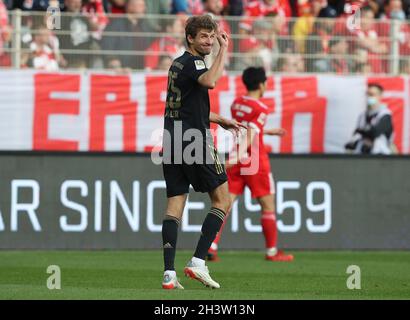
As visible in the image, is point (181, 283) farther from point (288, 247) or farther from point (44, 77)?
point (44, 77)

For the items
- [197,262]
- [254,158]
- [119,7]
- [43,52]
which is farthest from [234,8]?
[197,262]

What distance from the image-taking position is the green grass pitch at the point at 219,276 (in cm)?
979

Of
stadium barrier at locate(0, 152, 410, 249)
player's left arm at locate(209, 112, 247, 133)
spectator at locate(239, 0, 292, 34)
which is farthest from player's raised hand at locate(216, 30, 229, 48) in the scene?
spectator at locate(239, 0, 292, 34)

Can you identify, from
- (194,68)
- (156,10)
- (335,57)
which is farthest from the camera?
(156,10)

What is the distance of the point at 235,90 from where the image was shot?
700 inches

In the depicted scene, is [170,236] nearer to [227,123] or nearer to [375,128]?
[227,123]

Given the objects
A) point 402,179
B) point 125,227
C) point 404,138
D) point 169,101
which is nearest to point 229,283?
point 169,101

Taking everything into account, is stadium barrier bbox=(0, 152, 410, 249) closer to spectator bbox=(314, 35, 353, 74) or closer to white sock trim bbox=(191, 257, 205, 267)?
spectator bbox=(314, 35, 353, 74)

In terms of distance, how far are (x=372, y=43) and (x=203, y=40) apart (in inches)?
335

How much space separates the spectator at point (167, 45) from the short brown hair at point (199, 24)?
7288 mm

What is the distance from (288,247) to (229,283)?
552 centimetres

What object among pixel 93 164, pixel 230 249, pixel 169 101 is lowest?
pixel 230 249

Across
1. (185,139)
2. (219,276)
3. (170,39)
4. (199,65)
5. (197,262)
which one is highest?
(170,39)

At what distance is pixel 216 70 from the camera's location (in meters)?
9.82
